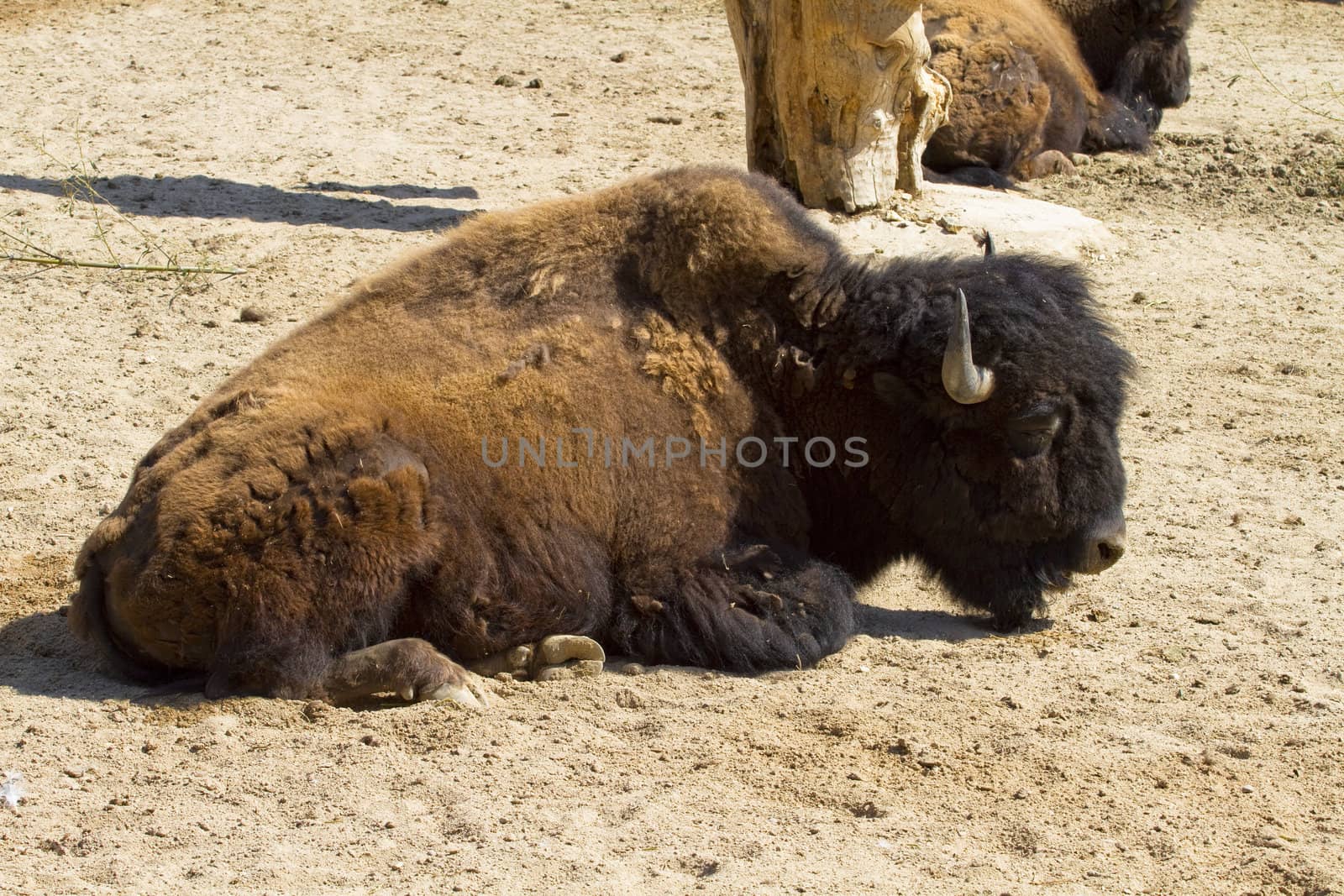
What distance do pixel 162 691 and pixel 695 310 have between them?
1999mm

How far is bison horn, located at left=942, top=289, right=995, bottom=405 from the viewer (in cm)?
423

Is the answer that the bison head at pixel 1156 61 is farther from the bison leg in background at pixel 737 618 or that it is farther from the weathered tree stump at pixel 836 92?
the bison leg in background at pixel 737 618

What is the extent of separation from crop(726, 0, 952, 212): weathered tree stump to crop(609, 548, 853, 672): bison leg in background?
375cm

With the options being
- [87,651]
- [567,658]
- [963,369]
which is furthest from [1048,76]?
[87,651]

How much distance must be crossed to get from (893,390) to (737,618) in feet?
2.94

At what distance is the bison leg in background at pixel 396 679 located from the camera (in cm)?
411

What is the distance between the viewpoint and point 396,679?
412 cm

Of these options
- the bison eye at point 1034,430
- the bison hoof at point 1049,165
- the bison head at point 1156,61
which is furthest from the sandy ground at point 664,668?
the bison eye at point 1034,430

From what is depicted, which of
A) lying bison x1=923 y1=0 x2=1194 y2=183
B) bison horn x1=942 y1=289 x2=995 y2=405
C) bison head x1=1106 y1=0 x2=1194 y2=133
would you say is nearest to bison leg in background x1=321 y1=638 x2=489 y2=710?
bison horn x1=942 y1=289 x2=995 y2=405

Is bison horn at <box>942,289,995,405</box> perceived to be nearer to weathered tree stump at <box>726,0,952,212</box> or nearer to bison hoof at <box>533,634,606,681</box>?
bison hoof at <box>533,634,606,681</box>

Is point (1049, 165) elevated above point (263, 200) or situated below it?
above

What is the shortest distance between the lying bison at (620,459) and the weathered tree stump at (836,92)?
9.76 feet

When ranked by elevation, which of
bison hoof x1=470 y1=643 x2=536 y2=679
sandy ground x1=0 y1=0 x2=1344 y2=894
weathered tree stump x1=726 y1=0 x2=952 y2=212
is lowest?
bison hoof x1=470 y1=643 x2=536 y2=679

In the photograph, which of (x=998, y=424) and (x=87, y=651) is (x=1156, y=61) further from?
(x=87, y=651)
